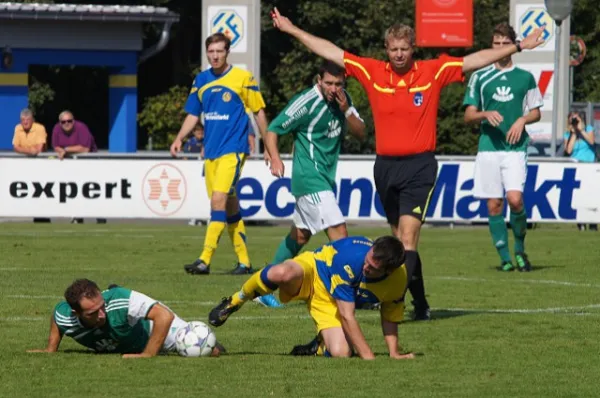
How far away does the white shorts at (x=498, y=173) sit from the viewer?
16.9 meters

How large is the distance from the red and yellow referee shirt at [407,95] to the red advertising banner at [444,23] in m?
23.8

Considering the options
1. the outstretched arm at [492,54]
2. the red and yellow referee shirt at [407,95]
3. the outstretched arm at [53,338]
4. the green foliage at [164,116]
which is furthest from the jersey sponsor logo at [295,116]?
the green foliage at [164,116]

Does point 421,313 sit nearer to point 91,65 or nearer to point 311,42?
point 311,42

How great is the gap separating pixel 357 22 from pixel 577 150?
22.8 m

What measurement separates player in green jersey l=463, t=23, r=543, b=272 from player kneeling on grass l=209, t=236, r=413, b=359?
→ 17.7 feet

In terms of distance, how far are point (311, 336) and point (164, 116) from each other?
1533 inches

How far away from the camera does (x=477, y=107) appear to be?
53.8ft

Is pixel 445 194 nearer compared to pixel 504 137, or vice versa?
pixel 504 137

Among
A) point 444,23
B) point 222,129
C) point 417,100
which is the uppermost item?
point 444,23

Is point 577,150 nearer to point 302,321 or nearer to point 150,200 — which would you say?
point 150,200

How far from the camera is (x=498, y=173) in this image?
1694cm

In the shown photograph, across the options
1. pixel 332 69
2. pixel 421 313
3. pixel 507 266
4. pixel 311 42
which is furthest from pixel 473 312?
pixel 507 266

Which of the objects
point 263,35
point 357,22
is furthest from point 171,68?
point 357,22

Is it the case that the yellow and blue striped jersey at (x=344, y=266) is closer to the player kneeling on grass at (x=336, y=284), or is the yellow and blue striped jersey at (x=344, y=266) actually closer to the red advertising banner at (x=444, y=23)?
the player kneeling on grass at (x=336, y=284)
